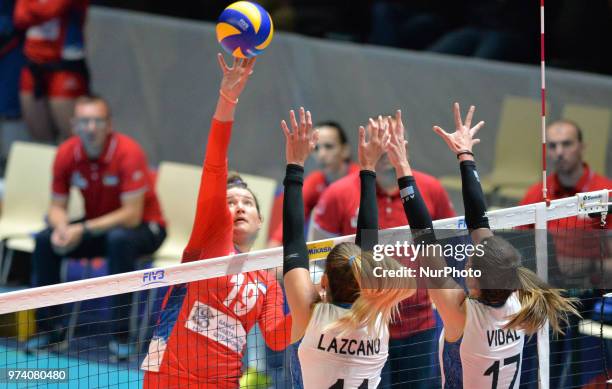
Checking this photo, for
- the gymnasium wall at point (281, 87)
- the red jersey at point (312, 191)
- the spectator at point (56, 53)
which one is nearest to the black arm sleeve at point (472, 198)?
the red jersey at point (312, 191)

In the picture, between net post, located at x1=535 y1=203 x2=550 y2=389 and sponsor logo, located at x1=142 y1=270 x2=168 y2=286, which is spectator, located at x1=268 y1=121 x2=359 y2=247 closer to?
net post, located at x1=535 y1=203 x2=550 y2=389

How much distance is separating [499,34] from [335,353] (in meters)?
6.07

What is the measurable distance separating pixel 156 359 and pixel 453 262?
4.58 ft

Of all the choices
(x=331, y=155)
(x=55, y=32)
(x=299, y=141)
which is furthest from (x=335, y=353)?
(x=55, y=32)

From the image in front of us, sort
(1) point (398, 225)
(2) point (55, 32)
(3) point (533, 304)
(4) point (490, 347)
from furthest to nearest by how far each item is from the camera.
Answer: (2) point (55, 32) → (1) point (398, 225) → (4) point (490, 347) → (3) point (533, 304)

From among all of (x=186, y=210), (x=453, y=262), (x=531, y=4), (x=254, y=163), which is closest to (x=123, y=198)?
(x=186, y=210)

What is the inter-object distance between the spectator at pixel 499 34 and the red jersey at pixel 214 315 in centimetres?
518

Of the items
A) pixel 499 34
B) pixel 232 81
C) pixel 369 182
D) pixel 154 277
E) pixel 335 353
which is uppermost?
pixel 499 34

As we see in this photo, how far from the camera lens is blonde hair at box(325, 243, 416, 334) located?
15.3 feet

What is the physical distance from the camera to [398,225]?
7164 mm

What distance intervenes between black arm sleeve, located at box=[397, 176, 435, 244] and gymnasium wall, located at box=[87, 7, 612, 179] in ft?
13.8

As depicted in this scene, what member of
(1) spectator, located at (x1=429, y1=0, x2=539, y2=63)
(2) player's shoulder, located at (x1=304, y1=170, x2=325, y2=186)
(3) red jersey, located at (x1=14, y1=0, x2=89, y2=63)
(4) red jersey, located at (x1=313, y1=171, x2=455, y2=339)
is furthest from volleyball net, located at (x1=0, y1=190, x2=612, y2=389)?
(3) red jersey, located at (x1=14, y1=0, x2=89, y2=63)

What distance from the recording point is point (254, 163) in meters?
10.8

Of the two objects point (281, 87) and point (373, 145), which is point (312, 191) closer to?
point (281, 87)
